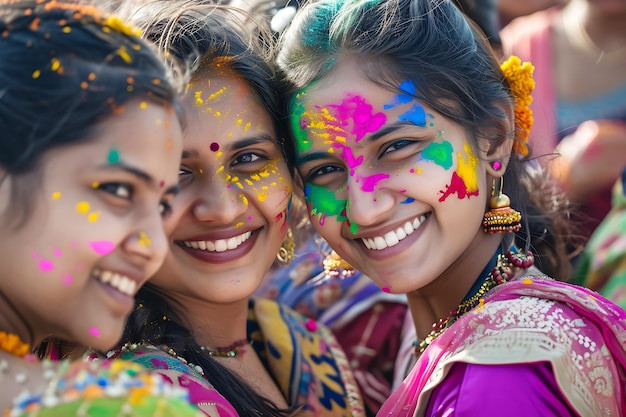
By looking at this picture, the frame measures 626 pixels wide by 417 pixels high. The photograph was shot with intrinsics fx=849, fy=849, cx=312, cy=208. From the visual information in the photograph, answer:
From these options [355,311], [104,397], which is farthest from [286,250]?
[104,397]

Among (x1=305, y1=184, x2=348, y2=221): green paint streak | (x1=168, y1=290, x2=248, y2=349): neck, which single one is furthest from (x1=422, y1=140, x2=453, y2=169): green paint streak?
(x1=168, y1=290, x2=248, y2=349): neck

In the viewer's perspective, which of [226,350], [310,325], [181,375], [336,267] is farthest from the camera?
[310,325]

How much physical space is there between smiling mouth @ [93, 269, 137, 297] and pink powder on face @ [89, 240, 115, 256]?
0.06 meters

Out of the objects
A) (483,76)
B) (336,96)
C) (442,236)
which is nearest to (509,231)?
(442,236)

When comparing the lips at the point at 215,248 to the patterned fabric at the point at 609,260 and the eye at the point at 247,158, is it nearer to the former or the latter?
the eye at the point at 247,158

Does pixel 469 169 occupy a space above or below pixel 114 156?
below

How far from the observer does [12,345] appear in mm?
1474

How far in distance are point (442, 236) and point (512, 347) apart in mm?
450

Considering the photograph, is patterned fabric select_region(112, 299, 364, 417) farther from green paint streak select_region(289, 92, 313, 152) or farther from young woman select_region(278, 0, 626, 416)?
green paint streak select_region(289, 92, 313, 152)

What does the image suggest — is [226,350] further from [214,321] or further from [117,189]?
[117,189]

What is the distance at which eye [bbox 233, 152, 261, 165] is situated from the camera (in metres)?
2.31

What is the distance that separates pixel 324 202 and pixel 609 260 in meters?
1.39

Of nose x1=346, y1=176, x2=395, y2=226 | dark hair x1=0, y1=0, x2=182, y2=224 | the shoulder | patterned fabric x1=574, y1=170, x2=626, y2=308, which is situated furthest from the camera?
patterned fabric x1=574, y1=170, x2=626, y2=308

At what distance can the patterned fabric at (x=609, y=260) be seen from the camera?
3108 mm
